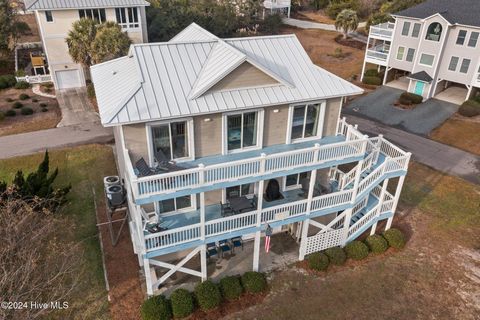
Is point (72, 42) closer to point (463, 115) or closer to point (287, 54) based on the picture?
point (287, 54)

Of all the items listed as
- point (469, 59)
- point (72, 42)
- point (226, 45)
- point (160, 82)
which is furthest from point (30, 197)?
point (469, 59)

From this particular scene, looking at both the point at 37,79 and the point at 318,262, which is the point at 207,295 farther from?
the point at 37,79

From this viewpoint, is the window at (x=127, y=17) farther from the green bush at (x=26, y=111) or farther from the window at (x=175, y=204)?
the window at (x=175, y=204)

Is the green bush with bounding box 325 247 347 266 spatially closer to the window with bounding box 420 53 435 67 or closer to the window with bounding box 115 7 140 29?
the window with bounding box 420 53 435 67

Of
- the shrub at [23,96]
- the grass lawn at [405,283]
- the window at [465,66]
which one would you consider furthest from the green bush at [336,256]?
the shrub at [23,96]

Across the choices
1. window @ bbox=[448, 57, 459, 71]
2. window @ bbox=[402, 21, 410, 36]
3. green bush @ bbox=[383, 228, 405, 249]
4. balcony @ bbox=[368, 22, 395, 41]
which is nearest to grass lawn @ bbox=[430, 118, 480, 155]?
window @ bbox=[448, 57, 459, 71]
